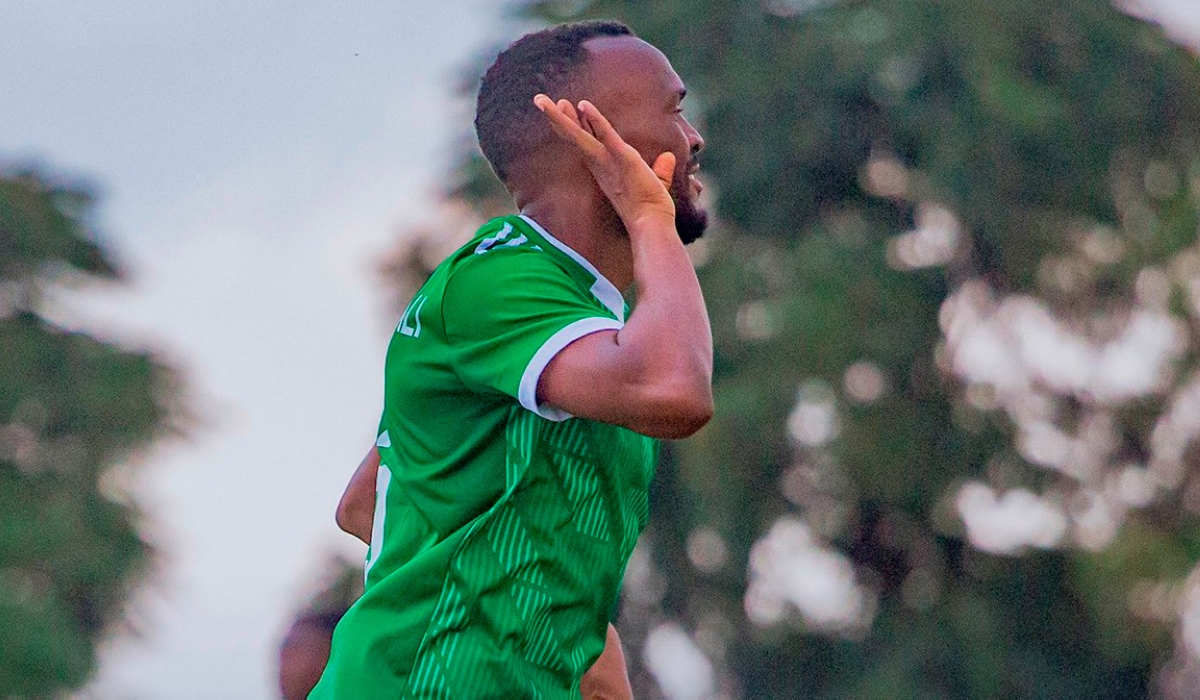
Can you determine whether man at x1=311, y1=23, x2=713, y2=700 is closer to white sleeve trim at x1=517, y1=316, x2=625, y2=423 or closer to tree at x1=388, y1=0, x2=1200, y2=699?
white sleeve trim at x1=517, y1=316, x2=625, y2=423

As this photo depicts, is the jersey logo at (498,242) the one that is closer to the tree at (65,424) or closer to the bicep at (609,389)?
the bicep at (609,389)

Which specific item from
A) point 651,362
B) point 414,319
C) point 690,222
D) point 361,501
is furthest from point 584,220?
point 361,501

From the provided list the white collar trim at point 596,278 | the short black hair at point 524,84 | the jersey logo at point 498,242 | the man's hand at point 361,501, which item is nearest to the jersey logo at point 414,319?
the jersey logo at point 498,242

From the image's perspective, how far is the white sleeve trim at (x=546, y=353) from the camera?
8.11 feet

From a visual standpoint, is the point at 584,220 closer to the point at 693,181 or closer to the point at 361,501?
the point at 693,181

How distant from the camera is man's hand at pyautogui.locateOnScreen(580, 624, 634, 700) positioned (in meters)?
3.10

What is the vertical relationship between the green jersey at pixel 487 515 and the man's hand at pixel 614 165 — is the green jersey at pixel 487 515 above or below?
below

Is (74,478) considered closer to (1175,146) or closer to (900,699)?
(900,699)

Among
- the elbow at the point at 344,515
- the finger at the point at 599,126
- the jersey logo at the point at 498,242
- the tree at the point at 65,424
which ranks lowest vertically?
the tree at the point at 65,424

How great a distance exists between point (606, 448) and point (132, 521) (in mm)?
19927

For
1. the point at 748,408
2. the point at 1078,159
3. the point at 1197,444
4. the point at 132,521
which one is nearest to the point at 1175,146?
the point at 1078,159

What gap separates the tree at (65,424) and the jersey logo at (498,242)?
1821cm

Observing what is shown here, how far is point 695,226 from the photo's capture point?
2.92m

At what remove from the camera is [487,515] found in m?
2.61
